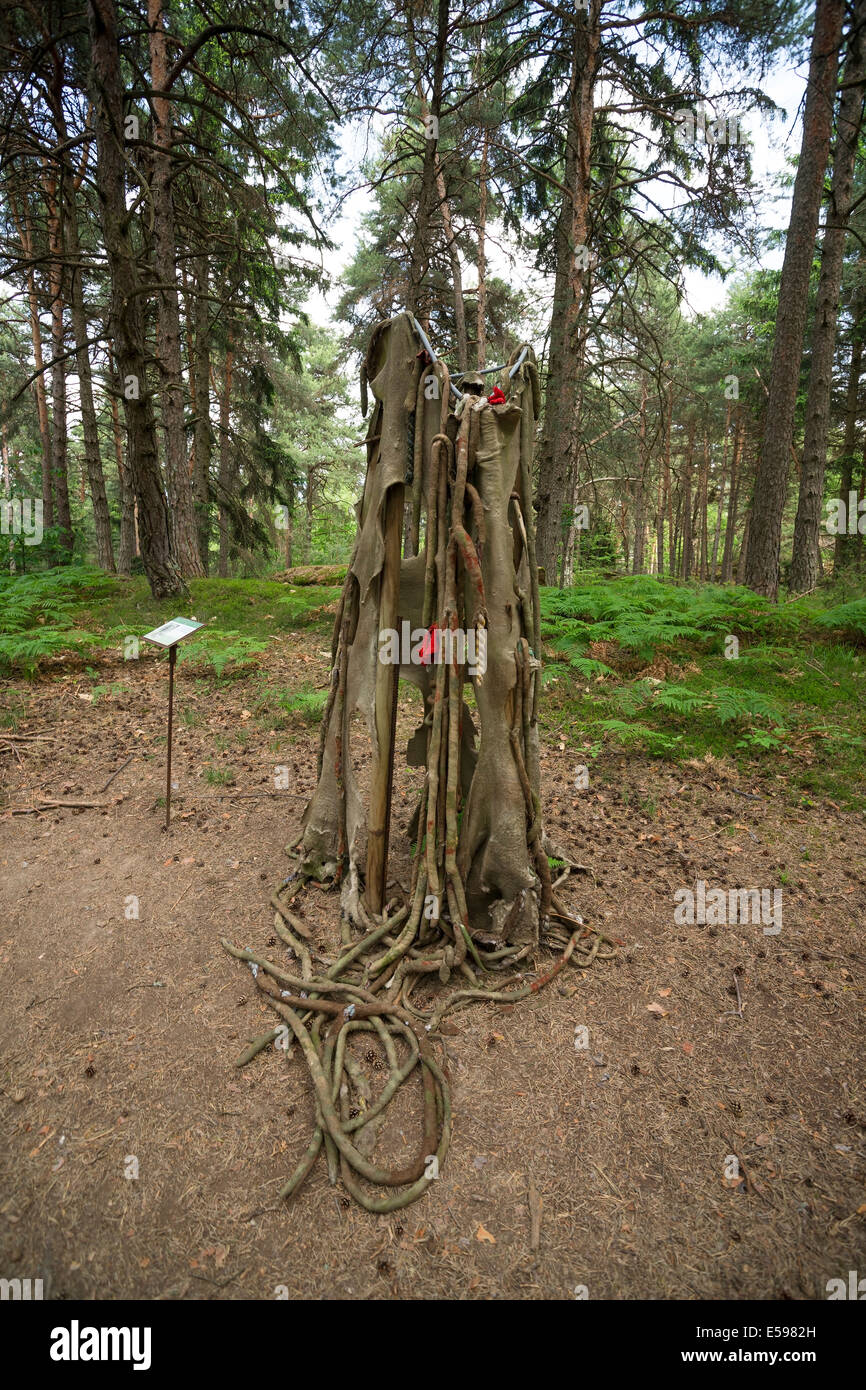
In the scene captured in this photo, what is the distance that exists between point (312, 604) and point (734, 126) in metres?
8.34

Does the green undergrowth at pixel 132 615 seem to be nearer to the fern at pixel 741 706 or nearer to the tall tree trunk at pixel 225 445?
the tall tree trunk at pixel 225 445

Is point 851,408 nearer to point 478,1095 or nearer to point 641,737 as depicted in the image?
point 641,737

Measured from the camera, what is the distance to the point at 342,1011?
9.39 feet

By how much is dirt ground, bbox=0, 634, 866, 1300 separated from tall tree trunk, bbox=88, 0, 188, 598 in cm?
573

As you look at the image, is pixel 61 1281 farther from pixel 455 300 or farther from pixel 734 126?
pixel 455 300

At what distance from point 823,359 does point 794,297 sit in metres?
1.89

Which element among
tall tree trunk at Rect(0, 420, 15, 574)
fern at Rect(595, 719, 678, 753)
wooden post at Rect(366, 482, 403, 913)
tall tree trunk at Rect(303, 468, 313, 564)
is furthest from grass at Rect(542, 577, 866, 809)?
tall tree trunk at Rect(303, 468, 313, 564)

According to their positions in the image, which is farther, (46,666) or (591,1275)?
(46,666)

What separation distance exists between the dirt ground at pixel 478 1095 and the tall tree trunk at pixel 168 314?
23.5 feet

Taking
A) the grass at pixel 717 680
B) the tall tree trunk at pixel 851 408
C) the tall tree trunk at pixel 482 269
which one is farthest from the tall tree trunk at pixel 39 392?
the tall tree trunk at pixel 851 408

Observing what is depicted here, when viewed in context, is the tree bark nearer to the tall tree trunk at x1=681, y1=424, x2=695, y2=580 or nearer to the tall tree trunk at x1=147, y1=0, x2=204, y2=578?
the tall tree trunk at x1=681, y1=424, x2=695, y2=580

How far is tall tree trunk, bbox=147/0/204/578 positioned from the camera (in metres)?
8.77

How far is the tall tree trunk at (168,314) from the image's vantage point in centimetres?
877

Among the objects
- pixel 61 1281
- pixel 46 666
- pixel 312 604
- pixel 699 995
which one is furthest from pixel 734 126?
pixel 61 1281
